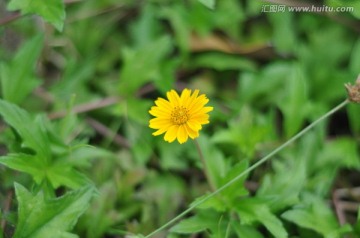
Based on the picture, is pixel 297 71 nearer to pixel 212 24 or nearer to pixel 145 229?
pixel 212 24

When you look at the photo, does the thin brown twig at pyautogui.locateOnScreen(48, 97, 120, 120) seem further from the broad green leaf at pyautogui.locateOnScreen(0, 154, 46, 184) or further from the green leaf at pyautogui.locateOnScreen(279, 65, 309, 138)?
the green leaf at pyautogui.locateOnScreen(279, 65, 309, 138)

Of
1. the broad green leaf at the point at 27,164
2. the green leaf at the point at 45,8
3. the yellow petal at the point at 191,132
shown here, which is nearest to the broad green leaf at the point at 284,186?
the yellow petal at the point at 191,132

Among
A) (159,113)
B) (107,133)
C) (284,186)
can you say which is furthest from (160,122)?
(107,133)

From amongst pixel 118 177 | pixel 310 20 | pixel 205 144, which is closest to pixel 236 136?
pixel 205 144

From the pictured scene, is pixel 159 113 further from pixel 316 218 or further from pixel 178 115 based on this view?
pixel 316 218

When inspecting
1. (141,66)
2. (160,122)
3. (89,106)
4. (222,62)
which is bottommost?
(160,122)

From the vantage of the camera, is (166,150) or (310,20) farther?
(310,20)
